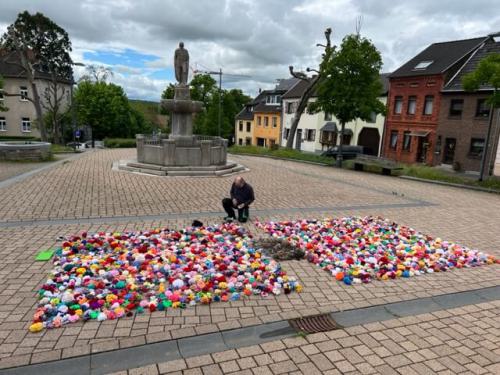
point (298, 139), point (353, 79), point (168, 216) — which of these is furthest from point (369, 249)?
point (298, 139)

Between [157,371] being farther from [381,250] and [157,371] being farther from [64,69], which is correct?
[64,69]

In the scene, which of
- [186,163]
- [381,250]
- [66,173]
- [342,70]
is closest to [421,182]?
[342,70]

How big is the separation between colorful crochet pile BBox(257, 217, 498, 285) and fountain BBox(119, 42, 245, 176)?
8.30 meters

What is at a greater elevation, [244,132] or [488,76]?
[488,76]

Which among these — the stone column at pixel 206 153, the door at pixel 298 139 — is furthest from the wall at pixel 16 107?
the stone column at pixel 206 153

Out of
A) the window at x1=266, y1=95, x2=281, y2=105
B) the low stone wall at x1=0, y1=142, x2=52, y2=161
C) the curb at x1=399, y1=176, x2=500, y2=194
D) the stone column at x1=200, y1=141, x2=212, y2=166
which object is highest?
the window at x1=266, y1=95, x2=281, y2=105

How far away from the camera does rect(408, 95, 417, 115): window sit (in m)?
34.0

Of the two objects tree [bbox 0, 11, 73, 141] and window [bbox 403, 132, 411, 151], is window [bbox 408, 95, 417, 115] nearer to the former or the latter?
window [bbox 403, 132, 411, 151]

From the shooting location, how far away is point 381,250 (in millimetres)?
7699

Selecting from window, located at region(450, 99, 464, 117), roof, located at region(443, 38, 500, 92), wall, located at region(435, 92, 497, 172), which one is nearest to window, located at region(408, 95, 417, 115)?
wall, located at region(435, 92, 497, 172)

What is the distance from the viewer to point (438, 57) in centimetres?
3325

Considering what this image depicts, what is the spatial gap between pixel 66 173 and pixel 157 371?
14311mm

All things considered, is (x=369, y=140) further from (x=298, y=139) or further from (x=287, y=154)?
(x=287, y=154)

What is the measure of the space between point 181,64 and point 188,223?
37.5 feet
